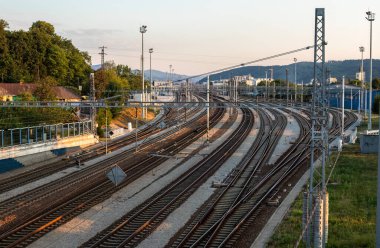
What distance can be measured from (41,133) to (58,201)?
48.3 feet

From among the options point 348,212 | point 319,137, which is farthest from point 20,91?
point 319,137

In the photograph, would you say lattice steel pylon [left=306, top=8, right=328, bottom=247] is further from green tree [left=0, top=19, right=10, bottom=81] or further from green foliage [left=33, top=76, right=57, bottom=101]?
green tree [left=0, top=19, right=10, bottom=81]

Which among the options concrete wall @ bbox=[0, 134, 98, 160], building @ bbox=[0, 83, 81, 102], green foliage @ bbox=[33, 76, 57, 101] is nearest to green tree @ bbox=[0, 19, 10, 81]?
building @ bbox=[0, 83, 81, 102]

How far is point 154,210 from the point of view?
791 inches

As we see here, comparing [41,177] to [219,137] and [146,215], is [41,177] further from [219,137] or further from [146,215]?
[219,137]

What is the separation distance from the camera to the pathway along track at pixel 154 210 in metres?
16.2

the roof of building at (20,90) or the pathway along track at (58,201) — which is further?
the roof of building at (20,90)

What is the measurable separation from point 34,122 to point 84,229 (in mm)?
22357

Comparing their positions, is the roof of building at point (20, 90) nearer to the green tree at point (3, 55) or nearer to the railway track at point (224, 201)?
the green tree at point (3, 55)

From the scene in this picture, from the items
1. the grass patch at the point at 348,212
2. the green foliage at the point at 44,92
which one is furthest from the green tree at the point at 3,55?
the grass patch at the point at 348,212

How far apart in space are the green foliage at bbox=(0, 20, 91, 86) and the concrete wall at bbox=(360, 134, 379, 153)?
157ft

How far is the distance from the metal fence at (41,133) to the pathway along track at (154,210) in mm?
11018

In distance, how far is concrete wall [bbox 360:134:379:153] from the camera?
3325 cm

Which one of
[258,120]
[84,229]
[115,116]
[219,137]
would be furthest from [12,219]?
[258,120]
